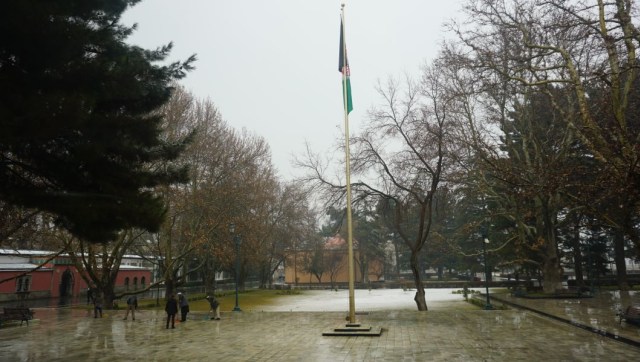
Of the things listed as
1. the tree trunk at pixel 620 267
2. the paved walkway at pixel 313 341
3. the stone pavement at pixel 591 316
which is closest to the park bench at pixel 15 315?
the paved walkway at pixel 313 341

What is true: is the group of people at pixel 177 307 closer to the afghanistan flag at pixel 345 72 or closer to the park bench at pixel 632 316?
the afghanistan flag at pixel 345 72

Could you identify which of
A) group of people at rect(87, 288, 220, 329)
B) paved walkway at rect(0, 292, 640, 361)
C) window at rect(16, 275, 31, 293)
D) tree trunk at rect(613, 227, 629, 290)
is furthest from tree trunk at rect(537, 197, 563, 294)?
window at rect(16, 275, 31, 293)

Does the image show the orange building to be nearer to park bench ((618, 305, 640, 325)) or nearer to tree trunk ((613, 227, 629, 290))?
tree trunk ((613, 227, 629, 290))

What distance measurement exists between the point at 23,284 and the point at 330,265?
142ft

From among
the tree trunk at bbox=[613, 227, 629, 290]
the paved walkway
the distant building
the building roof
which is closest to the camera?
the paved walkway

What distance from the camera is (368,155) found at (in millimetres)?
22969

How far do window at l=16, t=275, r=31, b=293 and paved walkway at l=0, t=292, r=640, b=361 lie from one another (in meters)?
25.3

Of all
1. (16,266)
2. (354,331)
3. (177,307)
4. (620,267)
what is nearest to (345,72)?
(354,331)

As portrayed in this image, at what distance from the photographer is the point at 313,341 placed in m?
14.0

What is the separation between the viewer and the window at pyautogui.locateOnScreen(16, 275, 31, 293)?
4109 cm

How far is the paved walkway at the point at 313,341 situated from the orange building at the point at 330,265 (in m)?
41.9

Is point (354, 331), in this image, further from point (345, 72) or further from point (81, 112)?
point (81, 112)

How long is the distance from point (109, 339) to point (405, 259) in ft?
219

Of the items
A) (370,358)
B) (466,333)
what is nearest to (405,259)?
(466,333)
